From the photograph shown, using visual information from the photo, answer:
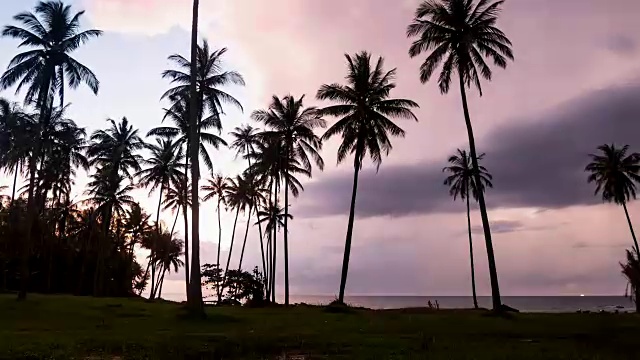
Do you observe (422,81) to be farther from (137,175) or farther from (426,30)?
(137,175)

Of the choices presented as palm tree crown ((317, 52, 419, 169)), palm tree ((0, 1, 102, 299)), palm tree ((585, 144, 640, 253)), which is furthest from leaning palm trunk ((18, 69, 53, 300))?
palm tree ((585, 144, 640, 253))

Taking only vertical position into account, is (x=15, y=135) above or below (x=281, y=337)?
above

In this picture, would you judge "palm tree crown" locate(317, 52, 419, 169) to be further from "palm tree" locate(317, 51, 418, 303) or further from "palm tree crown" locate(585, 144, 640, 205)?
"palm tree crown" locate(585, 144, 640, 205)

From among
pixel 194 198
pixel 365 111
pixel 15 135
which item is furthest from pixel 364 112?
pixel 15 135

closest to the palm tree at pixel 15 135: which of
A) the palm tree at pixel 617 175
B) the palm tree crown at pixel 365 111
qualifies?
the palm tree crown at pixel 365 111

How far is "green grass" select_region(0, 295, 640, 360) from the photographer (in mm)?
14211

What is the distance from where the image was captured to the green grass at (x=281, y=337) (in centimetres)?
1421

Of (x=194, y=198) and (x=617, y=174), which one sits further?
(x=617, y=174)

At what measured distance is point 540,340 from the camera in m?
19.6

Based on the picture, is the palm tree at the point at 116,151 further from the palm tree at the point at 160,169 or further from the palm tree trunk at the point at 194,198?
the palm tree trunk at the point at 194,198

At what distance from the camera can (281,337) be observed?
1880 cm

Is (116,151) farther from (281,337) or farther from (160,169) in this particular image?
(281,337)

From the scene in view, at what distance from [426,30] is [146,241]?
5038 centimetres

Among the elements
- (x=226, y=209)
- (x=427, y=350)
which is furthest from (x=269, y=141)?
(x=427, y=350)
